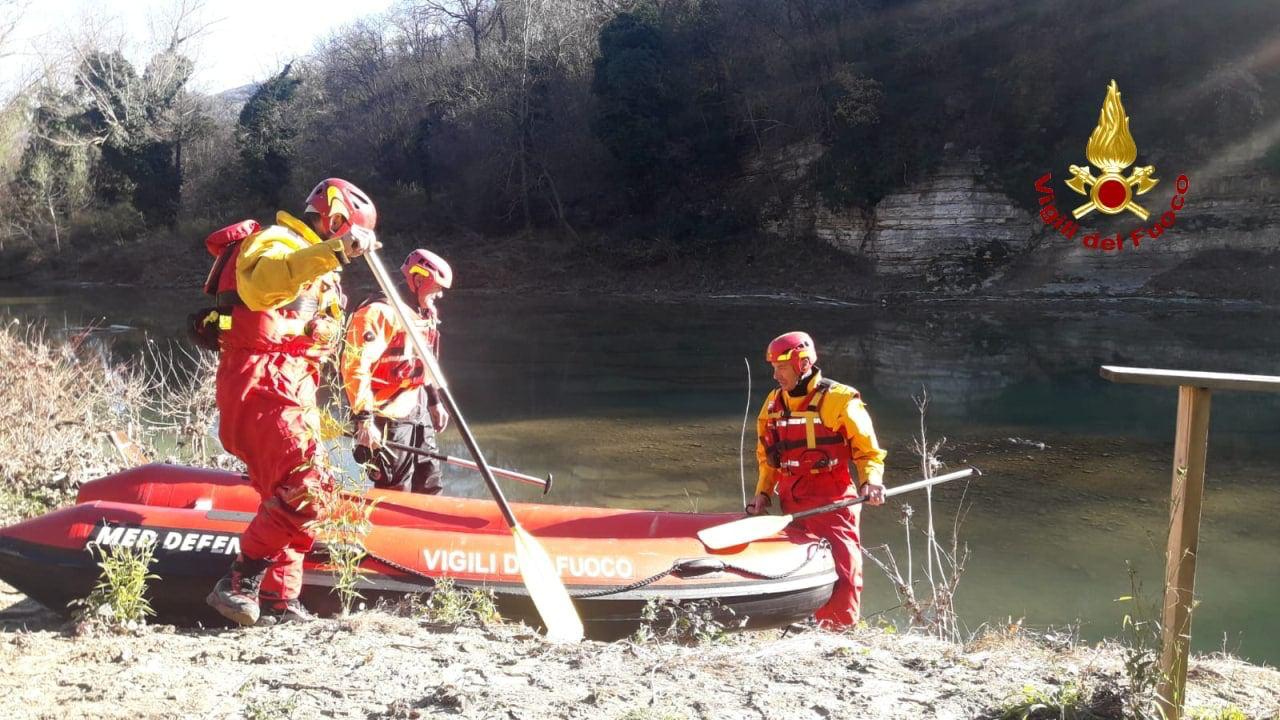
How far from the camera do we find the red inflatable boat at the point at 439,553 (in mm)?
3693

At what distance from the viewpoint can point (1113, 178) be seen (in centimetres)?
1803

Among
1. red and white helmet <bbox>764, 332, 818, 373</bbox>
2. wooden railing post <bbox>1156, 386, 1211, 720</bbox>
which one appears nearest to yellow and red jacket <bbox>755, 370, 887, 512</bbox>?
red and white helmet <bbox>764, 332, 818, 373</bbox>

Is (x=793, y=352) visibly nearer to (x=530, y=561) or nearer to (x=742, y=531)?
(x=742, y=531)

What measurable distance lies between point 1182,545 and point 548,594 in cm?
209

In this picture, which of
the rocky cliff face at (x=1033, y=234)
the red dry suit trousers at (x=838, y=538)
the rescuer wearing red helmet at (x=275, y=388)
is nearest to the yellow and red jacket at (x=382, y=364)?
the rescuer wearing red helmet at (x=275, y=388)

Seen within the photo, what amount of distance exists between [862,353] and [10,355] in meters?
11.1

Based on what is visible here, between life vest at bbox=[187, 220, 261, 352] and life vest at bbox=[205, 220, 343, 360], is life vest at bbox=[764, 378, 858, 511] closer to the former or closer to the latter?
life vest at bbox=[205, 220, 343, 360]

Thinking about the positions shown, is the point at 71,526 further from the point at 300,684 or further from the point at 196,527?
the point at 300,684

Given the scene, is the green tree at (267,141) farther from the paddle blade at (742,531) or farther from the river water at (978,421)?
the paddle blade at (742,531)

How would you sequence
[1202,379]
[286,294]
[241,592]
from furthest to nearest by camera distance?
1. [241,592]
2. [286,294]
3. [1202,379]

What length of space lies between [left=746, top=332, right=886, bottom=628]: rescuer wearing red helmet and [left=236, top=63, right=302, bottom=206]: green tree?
107 feet

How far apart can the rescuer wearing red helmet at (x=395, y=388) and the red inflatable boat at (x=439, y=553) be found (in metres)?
0.43

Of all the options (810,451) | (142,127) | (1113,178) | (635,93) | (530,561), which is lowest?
(530,561)

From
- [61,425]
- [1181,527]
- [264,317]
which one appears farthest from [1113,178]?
[264,317]
